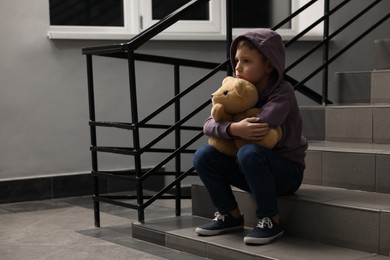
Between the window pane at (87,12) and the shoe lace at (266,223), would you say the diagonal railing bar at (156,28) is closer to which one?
the shoe lace at (266,223)

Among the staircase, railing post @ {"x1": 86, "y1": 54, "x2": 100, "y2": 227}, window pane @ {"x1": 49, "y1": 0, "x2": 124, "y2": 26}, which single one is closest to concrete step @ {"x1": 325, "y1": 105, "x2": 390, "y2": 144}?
the staircase

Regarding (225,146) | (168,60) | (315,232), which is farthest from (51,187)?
(315,232)

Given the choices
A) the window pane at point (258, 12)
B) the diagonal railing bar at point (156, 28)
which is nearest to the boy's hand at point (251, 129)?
the diagonal railing bar at point (156, 28)

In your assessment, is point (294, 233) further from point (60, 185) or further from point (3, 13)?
point (3, 13)

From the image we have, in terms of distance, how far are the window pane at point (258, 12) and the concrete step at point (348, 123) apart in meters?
1.75

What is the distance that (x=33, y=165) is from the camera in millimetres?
3986

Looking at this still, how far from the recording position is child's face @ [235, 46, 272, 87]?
241 centimetres

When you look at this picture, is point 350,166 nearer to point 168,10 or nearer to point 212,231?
point 212,231

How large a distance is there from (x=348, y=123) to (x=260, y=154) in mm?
836

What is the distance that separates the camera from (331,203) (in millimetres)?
2303

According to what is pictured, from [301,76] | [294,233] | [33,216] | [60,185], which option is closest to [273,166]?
[294,233]

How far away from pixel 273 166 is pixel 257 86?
0.31 meters

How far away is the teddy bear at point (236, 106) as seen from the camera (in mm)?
2375

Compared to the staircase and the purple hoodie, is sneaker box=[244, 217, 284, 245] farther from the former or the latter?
the purple hoodie
